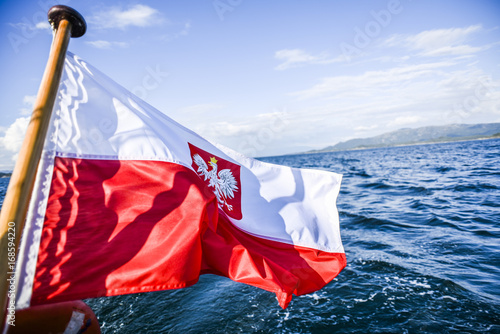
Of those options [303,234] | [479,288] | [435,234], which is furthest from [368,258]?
[303,234]

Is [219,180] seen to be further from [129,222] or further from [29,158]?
[29,158]

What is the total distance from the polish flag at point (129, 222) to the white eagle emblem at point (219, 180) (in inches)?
1.1

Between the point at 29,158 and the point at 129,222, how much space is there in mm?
960

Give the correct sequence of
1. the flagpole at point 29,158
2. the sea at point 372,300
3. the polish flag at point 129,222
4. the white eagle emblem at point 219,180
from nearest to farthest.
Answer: the flagpole at point 29,158
the polish flag at point 129,222
the white eagle emblem at point 219,180
the sea at point 372,300

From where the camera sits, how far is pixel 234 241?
309cm

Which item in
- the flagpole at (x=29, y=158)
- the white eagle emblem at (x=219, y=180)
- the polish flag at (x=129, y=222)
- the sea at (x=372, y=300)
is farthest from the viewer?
the sea at (x=372, y=300)

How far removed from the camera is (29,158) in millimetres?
1794

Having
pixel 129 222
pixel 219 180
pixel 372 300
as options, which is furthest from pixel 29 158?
pixel 372 300

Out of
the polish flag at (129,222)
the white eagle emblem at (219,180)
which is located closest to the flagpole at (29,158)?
the polish flag at (129,222)

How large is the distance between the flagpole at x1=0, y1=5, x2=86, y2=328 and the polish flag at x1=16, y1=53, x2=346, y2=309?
0.36 metres

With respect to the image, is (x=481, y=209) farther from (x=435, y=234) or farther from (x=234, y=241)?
(x=234, y=241)

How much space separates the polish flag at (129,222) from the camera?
214 cm

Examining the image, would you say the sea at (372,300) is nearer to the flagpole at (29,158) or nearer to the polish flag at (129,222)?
the polish flag at (129,222)

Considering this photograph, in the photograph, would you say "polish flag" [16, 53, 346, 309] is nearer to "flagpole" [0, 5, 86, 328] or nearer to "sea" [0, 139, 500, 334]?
"flagpole" [0, 5, 86, 328]
